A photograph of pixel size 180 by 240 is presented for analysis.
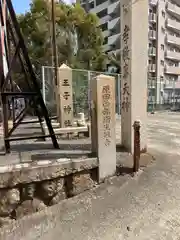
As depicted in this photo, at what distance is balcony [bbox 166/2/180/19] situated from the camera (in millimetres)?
30938

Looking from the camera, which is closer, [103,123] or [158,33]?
[103,123]

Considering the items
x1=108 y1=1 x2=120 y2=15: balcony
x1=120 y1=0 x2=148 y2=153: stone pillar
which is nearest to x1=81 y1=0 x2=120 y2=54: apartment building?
x1=108 y1=1 x2=120 y2=15: balcony

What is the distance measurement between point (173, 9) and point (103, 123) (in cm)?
3318

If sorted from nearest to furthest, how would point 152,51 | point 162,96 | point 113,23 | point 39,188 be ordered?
point 39,188
point 162,96
point 152,51
point 113,23

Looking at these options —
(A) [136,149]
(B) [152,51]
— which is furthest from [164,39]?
(A) [136,149]

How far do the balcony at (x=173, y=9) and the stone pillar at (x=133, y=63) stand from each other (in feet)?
99.8

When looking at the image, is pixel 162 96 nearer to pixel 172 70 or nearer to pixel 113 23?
pixel 172 70

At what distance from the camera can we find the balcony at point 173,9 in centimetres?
3094

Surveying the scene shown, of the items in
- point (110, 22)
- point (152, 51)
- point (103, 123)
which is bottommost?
point (103, 123)

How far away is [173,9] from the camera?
3162 cm

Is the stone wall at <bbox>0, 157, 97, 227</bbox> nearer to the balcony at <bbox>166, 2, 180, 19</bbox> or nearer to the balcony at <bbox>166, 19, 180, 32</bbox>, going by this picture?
the balcony at <bbox>166, 19, 180, 32</bbox>

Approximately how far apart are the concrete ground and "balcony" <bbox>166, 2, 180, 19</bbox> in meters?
32.2

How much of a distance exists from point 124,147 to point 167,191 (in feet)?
4.51

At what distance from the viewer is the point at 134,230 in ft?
9.22
